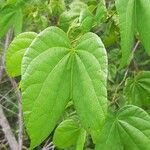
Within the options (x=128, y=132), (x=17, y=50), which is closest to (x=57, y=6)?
(x=17, y=50)

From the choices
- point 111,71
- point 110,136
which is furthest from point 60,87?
point 111,71

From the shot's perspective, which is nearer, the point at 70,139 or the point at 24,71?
the point at 24,71

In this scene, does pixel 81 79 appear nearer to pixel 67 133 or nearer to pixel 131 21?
pixel 131 21

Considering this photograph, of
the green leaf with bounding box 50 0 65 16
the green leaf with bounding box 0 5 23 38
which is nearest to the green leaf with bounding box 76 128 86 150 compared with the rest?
the green leaf with bounding box 0 5 23 38

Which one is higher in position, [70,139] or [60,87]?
[60,87]

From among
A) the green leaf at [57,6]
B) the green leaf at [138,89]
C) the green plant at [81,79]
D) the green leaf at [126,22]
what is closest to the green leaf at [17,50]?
the green plant at [81,79]

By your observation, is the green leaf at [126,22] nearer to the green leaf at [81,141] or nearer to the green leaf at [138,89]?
the green leaf at [81,141]

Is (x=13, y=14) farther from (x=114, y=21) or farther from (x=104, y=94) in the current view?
(x=104, y=94)
